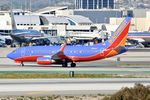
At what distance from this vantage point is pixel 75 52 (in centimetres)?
7244

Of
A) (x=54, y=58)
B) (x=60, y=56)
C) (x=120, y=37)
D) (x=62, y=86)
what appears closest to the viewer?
(x=62, y=86)

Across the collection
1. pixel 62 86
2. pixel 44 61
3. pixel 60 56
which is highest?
pixel 62 86

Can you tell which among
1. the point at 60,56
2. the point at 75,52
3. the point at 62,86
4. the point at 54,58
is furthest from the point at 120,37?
the point at 62,86

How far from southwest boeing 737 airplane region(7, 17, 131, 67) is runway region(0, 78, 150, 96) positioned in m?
23.3

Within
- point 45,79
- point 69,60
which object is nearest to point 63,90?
point 45,79

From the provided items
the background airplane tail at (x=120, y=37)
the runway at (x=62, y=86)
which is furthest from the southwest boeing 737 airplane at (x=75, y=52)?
the runway at (x=62, y=86)

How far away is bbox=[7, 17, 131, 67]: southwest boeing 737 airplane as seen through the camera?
71250mm

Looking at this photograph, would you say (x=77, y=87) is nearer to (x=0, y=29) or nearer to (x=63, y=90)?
(x=63, y=90)

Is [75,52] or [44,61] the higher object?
[75,52]

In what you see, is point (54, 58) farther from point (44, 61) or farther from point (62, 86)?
point (62, 86)

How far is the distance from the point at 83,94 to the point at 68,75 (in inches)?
571

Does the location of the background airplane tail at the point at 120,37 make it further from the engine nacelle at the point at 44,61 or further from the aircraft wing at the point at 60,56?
the engine nacelle at the point at 44,61

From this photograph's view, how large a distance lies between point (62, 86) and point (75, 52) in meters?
30.5

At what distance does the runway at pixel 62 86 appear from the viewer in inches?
1523
